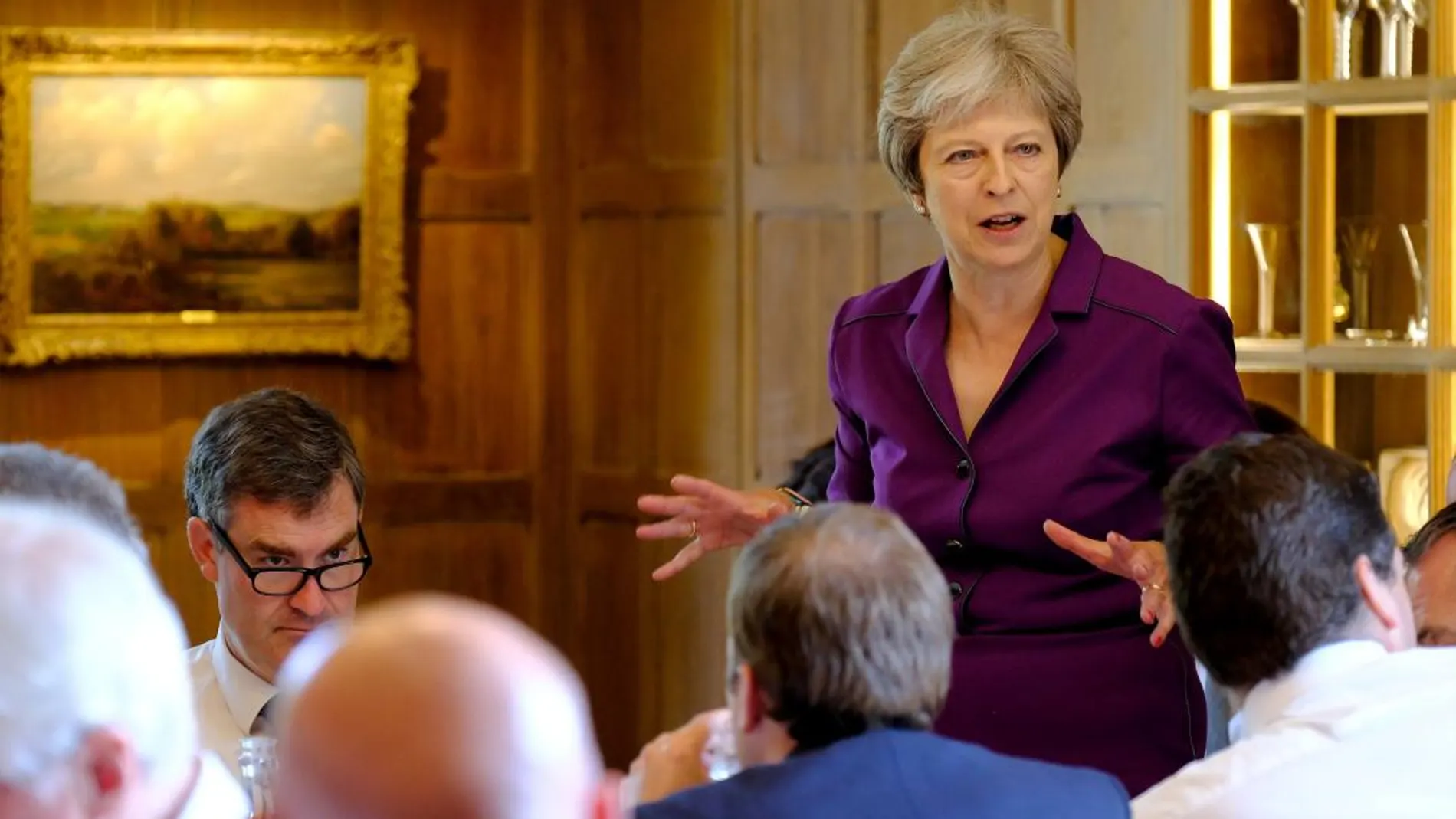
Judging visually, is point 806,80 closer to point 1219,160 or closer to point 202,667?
point 1219,160

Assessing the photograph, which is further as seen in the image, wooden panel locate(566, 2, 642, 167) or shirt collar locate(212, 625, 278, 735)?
wooden panel locate(566, 2, 642, 167)

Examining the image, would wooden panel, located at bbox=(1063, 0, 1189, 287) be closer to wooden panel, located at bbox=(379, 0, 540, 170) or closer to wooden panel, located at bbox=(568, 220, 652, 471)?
wooden panel, located at bbox=(568, 220, 652, 471)

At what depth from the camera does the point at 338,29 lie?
20.2 feet

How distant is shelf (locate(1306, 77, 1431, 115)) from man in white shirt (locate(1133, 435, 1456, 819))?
249 cm

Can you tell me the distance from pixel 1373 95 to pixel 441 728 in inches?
148

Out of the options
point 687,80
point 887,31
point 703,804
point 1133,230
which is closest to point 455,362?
point 687,80

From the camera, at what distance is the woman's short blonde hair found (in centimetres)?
274

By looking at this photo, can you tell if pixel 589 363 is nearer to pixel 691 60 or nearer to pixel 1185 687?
pixel 691 60

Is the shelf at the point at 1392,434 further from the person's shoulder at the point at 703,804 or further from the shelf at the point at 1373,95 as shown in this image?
the person's shoulder at the point at 703,804

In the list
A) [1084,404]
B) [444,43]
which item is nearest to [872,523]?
[1084,404]

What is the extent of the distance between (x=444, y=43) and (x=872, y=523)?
471cm

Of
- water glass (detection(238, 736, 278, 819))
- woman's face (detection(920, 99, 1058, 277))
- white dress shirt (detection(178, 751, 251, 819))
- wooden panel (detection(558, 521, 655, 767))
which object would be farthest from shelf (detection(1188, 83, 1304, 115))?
white dress shirt (detection(178, 751, 251, 819))

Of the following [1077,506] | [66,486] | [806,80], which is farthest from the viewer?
[806,80]

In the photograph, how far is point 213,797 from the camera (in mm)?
1628
